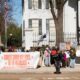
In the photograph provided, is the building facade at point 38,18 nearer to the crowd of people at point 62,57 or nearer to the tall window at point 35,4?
the tall window at point 35,4

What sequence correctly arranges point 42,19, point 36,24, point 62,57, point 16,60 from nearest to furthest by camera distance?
point 16,60 → point 62,57 → point 36,24 → point 42,19

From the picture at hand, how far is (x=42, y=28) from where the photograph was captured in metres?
62.0

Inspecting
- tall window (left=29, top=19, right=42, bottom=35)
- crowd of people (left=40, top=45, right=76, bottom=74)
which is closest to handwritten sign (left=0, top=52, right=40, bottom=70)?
crowd of people (left=40, top=45, right=76, bottom=74)

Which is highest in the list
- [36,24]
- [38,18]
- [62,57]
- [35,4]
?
[35,4]

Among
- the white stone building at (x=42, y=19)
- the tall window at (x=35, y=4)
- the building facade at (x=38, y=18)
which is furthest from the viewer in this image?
the tall window at (x=35, y=4)

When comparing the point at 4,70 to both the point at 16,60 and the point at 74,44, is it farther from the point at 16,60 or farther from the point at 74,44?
the point at 74,44

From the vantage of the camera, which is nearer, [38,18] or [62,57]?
[62,57]

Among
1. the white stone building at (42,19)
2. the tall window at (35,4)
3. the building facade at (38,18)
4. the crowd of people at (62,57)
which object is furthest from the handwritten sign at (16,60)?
the tall window at (35,4)

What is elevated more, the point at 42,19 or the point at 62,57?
the point at 42,19

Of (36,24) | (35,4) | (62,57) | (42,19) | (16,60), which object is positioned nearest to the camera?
(16,60)

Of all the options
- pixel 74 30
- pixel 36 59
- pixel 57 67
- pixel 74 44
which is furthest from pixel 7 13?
pixel 57 67

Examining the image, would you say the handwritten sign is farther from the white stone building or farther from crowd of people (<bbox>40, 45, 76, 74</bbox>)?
the white stone building

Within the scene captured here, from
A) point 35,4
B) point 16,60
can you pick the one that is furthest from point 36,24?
point 16,60

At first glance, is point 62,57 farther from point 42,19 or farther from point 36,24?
point 42,19
